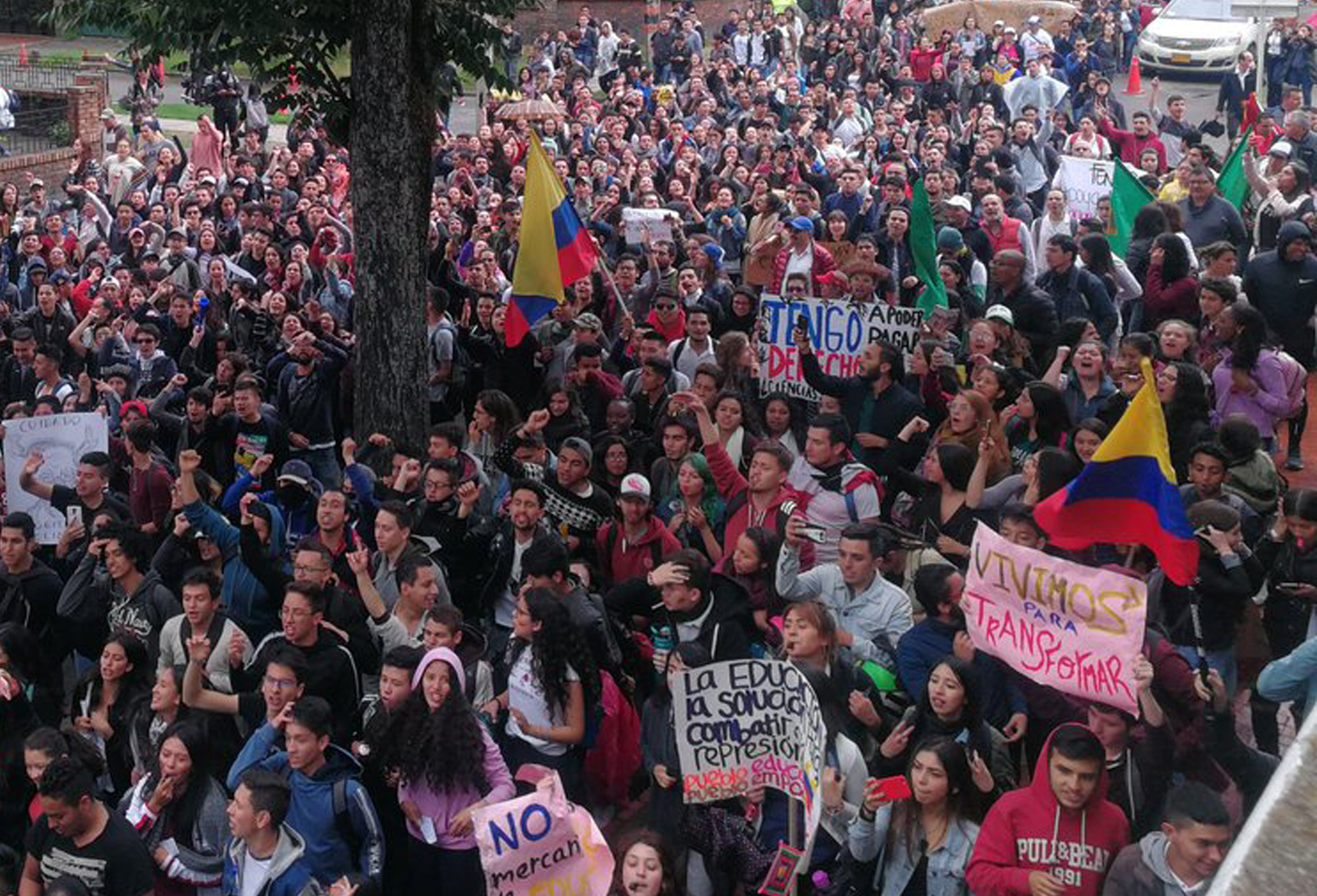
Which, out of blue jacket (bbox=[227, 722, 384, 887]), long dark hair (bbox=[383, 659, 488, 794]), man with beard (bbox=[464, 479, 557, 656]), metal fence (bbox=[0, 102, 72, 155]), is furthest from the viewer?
metal fence (bbox=[0, 102, 72, 155])

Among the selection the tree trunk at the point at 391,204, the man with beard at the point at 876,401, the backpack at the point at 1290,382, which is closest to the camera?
the man with beard at the point at 876,401

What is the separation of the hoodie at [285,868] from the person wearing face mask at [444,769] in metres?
0.48

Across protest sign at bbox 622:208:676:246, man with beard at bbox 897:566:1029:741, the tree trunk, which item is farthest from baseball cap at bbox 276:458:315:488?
protest sign at bbox 622:208:676:246

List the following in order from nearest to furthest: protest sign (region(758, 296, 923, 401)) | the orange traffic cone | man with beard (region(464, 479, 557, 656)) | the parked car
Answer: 1. man with beard (region(464, 479, 557, 656))
2. protest sign (region(758, 296, 923, 401))
3. the orange traffic cone
4. the parked car

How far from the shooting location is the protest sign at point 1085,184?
16.4 m

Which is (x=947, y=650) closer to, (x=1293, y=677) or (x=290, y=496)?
(x=1293, y=677)

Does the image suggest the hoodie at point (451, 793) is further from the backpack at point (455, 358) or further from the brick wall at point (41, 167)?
the brick wall at point (41, 167)

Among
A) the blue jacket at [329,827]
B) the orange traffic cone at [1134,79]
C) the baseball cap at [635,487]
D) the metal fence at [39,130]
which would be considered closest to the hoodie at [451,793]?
the blue jacket at [329,827]

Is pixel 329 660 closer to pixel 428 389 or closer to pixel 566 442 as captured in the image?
pixel 566 442

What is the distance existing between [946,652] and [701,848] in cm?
121

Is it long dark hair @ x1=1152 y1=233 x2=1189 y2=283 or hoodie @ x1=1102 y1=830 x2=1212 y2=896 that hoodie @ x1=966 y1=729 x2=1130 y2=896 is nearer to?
hoodie @ x1=1102 y1=830 x2=1212 y2=896

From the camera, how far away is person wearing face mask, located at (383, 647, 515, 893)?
6754 millimetres

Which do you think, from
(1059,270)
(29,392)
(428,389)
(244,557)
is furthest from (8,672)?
(1059,270)

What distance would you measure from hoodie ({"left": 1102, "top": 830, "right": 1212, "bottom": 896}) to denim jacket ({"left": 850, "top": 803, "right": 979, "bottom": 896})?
541 mm
